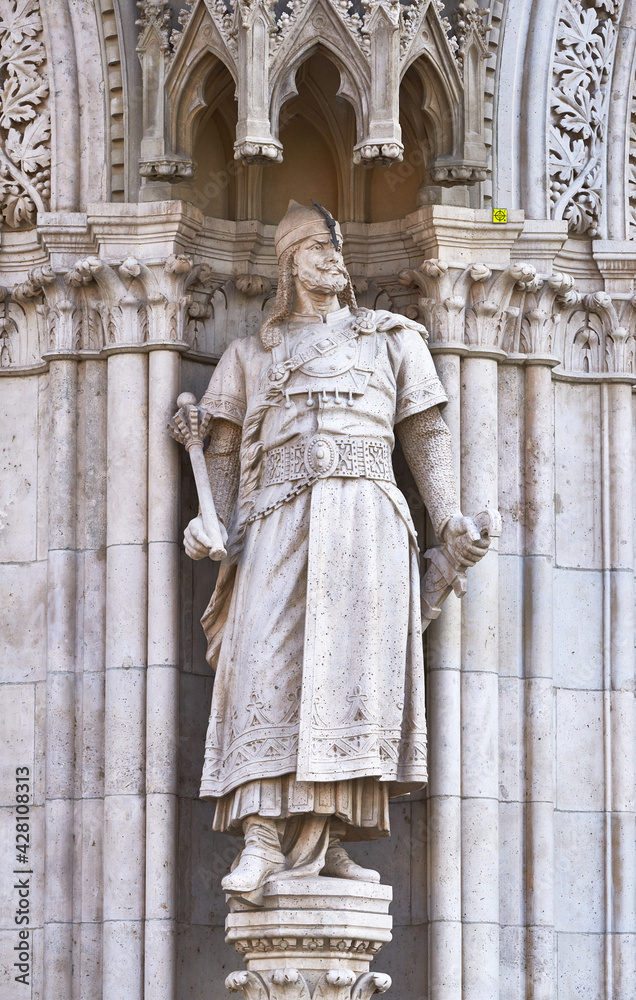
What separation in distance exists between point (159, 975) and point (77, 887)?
2.01 feet

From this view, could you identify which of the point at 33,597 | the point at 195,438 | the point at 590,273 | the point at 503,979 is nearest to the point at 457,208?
the point at 590,273

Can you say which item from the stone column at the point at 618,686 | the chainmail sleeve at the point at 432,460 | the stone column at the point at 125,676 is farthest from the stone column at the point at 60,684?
the stone column at the point at 618,686

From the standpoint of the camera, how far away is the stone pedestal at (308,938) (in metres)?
10.9

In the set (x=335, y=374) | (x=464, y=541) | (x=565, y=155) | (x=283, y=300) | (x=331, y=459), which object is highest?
(x=565, y=155)

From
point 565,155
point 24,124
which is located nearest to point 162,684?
point 24,124

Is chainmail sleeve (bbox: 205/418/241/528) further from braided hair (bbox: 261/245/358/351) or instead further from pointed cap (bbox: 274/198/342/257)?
pointed cap (bbox: 274/198/342/257)

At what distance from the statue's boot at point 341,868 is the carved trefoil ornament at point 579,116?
3.25m

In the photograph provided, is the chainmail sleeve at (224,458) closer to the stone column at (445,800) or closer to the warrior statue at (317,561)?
the warrior statue at (317,561)

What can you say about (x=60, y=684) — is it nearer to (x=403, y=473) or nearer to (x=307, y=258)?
(x=403, y=473)

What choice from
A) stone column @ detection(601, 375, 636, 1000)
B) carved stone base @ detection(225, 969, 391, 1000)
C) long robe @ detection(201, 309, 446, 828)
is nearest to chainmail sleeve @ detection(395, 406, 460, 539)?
long robe @ detection(201, 309, 446, 828)

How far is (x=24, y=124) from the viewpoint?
40.6 ft

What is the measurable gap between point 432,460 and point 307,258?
106cm

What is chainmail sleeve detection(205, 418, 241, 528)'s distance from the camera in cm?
1177

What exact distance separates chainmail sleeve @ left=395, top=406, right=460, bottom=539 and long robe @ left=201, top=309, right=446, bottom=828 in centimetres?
12
